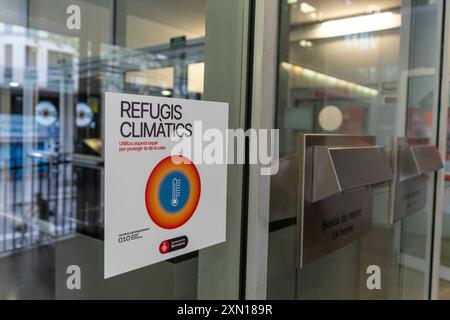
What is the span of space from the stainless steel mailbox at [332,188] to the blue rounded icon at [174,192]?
1.57ft

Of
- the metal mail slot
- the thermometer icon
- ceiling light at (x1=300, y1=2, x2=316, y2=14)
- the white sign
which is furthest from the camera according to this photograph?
ceiling light at (x1=300, y1=2, x2=316, y2=14)

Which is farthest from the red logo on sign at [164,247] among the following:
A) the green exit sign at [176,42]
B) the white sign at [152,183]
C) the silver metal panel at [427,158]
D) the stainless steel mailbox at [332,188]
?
the green exit sign at [176,42]

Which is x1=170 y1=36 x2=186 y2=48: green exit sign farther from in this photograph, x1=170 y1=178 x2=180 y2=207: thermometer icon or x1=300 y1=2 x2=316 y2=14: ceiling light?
x1=170 y1=178 x2=180 y2=207: thermometer icon

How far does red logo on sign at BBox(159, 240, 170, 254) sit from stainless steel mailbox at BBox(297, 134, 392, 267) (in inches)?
20.8

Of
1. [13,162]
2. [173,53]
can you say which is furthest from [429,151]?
[13,162]

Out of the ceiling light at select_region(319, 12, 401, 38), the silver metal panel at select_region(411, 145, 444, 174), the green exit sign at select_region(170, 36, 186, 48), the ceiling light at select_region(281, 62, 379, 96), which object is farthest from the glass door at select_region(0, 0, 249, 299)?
the silver metal panel at select_region(411, 145, 444, 174)

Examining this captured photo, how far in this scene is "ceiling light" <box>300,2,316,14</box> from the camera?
157 centimetres

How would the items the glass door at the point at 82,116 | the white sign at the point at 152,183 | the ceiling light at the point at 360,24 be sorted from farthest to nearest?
the ceiling light at the point at 360,24, the glass door at the point at 82,116, the white sign at the point at 152,183

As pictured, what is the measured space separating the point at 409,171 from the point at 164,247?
1.56m

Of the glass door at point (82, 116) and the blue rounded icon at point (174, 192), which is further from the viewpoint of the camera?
the glass door at point (82, 116)

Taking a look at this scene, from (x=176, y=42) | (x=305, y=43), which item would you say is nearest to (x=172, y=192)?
(x=305, y=43)

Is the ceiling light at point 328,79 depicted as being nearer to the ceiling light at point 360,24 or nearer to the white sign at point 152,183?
the ceiling light at point 360,24

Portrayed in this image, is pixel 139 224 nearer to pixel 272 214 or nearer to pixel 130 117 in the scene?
pixel 130 117

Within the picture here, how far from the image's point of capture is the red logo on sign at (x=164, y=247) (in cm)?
92
